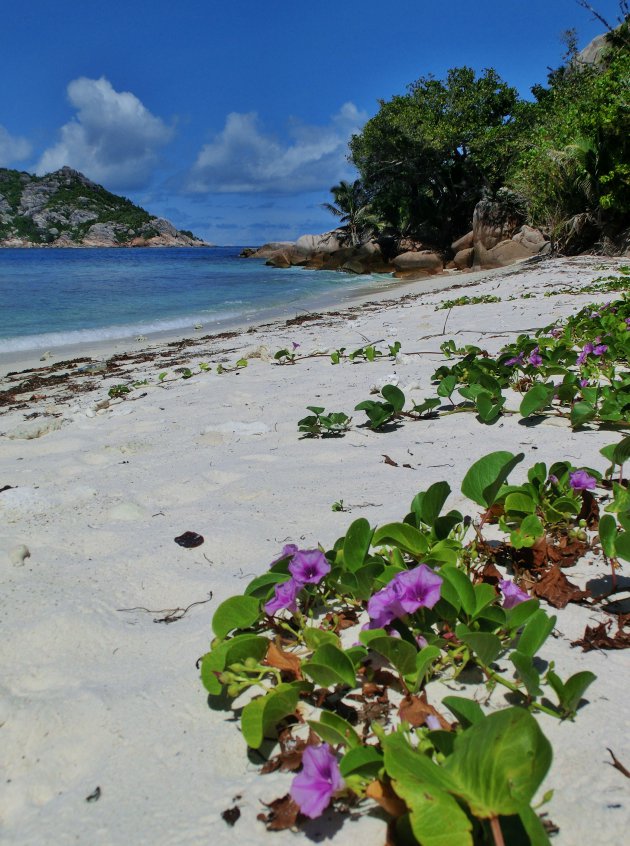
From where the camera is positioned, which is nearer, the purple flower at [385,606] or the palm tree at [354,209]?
the purple flower at [385,606]

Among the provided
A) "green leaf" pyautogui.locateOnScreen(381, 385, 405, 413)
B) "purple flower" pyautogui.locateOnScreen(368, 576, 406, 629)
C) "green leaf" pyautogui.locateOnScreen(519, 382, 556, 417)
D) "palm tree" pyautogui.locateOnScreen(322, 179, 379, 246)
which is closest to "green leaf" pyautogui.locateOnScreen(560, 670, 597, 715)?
"purple flower" pyautogui.locateOnScreen(368, 576, 406, 629)

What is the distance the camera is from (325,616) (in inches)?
54.2

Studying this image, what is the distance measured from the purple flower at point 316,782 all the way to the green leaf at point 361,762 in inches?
0.5

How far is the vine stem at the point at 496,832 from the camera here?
27.1 inches

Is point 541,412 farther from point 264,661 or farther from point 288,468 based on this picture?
point 264,661

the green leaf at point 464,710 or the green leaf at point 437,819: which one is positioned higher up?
the green leaf at point 464,710

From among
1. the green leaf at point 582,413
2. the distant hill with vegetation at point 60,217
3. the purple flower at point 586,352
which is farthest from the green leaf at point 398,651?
the distant hill with vegetation at point 60,217

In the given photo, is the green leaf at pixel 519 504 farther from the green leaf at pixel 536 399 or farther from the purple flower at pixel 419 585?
the green leaf at pixel 536 399

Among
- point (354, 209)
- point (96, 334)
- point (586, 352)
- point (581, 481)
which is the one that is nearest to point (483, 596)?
point (581, 481)

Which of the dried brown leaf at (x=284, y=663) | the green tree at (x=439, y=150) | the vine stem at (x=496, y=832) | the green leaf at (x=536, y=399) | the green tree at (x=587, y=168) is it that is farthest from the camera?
the green tree at (x=439, y=150)

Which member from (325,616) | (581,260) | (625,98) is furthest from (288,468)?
(625,98)

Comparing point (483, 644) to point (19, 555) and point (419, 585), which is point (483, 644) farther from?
point (19, 555)

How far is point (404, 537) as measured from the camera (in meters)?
1.45

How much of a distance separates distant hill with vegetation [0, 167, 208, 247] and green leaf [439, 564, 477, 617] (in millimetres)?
107795
